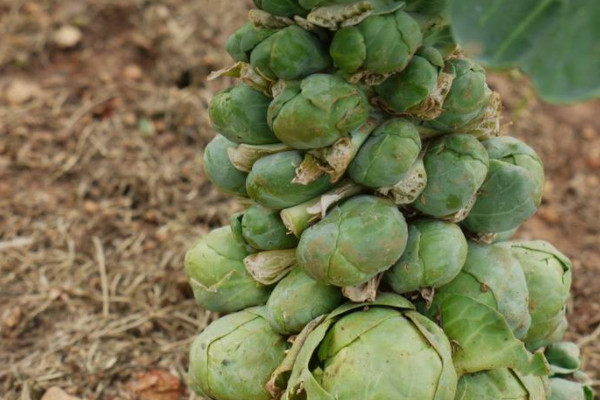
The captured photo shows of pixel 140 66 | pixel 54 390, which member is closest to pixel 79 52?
pixel 140 66

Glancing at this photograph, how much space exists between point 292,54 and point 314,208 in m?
0.37

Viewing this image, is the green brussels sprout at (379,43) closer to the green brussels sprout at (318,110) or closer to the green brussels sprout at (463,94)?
the green brussels sprout at (318,110)

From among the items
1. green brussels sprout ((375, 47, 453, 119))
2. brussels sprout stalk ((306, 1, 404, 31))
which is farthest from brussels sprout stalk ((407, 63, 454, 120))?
brussels sprout stalk ((306, 1, 404, 31))

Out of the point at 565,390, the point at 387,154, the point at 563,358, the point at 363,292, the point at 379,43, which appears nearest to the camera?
the point at 379,43

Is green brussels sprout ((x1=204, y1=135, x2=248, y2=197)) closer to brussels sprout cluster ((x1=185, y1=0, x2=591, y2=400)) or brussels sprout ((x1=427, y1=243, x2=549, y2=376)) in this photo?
brussels sprout cluster ((x1=185, y1=0, x2=591, y2=400))

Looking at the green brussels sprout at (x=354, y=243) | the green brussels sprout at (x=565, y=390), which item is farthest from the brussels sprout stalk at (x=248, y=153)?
the green brussels sprout at (x=565, y=390)

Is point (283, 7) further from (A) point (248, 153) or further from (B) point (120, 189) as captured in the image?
(B) point (120, 189)

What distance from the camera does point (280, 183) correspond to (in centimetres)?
204

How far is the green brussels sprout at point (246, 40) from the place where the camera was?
1.99m

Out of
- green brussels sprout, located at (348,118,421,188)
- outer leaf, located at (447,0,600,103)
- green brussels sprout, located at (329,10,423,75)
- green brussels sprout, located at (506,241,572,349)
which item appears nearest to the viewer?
outer leaf, located at (447,0,600,103)

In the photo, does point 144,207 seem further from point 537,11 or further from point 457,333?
point 537,11

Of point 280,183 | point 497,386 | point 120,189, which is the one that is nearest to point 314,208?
point 280,183

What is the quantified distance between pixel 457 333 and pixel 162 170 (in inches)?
89.0

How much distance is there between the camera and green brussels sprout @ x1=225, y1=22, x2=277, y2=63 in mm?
1993
